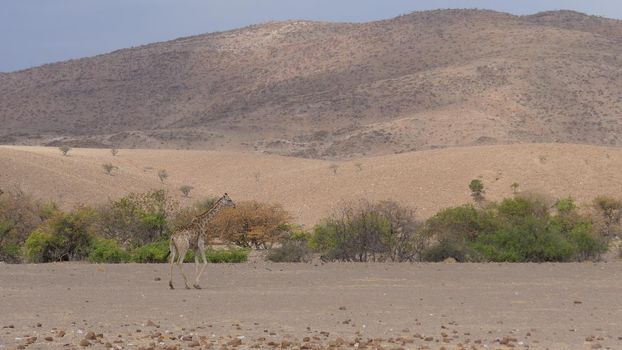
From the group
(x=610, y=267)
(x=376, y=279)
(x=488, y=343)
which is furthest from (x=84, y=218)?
(x=488, y=343)

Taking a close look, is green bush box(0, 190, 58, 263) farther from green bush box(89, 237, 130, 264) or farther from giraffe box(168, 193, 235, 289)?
giraffe box(168, 193, 235, 289)

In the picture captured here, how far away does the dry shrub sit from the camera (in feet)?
111

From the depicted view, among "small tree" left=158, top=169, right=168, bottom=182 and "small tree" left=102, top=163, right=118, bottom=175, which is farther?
"small tree" left=158, top=169, right=168, bottom=182

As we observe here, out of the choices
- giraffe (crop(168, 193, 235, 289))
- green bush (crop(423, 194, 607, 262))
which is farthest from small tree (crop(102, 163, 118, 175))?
giraffe (crop(168, 193, 235, 289))

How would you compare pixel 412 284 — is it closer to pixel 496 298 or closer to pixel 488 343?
pixel 496 298

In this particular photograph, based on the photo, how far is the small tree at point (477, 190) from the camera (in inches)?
2001

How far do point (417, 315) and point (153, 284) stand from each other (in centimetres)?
695

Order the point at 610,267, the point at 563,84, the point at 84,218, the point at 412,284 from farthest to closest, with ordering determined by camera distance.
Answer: the point at 563,84 < the point at 84,218 < the point at 610,267 < the point at 412,284

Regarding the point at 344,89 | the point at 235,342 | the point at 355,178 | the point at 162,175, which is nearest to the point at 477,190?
the point at 355,178

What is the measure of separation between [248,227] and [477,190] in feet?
65.7

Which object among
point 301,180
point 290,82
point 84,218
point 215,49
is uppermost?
point 215,49

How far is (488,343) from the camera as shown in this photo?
465 inches

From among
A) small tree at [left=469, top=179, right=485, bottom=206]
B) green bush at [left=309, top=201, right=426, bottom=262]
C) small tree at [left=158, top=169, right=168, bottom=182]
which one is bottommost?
green bush at [left=309, top=201, right=426, bottom=262]

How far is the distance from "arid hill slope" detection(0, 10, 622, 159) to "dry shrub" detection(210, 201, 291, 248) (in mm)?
43413
